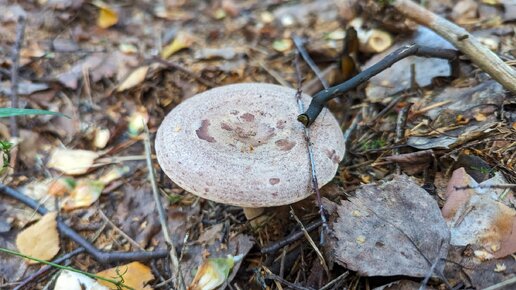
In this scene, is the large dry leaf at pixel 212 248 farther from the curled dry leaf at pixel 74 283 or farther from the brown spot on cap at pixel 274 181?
the brown spot on cap at pixel 274 181

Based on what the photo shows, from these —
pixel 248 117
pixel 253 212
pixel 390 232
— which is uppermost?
pixel 248 117

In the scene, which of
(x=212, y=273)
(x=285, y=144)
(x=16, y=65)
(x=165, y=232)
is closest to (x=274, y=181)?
(x=285, y=144)

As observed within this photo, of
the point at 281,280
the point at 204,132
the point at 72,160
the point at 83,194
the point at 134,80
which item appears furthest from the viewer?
the point at 134,80

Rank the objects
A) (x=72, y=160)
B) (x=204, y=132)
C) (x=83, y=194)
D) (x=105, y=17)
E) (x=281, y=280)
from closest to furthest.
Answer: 1. (x=281, y=280)
2. (x=204, y=132)
3. (x=83, y=194)
4. (x=72, y=160)
5. (x=105, y=17)

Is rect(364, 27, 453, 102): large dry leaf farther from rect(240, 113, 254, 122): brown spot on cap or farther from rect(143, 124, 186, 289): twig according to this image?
rect(143, 124, 186, 289): twig

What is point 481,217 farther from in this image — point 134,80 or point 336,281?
point 134,80

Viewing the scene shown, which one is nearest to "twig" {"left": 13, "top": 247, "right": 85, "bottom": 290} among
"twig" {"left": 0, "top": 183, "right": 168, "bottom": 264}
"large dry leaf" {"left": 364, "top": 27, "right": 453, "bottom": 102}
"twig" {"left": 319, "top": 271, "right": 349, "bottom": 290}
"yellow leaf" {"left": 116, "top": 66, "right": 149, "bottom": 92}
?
"twig" {"left": 0, "top": 183, "right": 168, "bottom": 264}

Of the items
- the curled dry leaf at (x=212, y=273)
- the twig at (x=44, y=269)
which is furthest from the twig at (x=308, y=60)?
the twig at (x=44, y=269)

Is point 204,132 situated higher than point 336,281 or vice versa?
point 204,132
